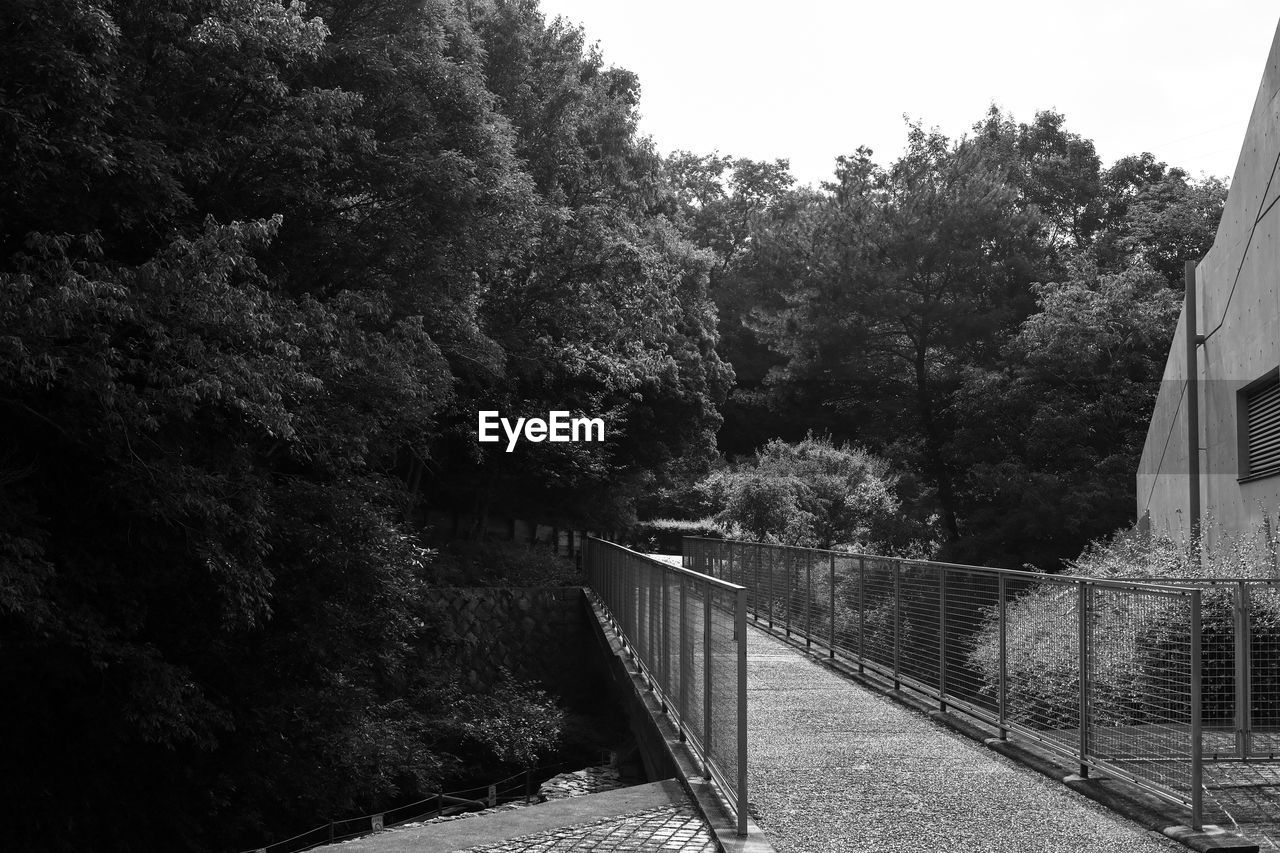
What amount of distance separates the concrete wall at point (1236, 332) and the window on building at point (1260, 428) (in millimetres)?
124

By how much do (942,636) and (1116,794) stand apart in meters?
3.45

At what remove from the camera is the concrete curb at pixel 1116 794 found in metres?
6.43

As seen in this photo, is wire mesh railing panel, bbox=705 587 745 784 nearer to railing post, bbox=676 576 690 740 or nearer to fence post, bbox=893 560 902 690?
railing post, bbox=676 576 690 740

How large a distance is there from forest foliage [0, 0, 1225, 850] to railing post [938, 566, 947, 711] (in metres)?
7.39

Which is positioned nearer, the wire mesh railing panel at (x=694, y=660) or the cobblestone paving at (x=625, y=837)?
the cobblestone paving at (x=625, y=837)

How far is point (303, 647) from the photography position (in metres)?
17.0

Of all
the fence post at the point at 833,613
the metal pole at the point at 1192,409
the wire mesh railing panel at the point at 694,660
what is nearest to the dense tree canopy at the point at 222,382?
the fence post at the point at 833,613

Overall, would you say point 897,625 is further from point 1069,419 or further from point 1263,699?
point 1069,419

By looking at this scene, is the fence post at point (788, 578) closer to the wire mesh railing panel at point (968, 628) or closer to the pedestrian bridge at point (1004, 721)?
the pedestrian bridge at point (1004, 721)

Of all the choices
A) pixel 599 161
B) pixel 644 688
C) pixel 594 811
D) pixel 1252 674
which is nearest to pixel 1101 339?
pixel 599 161

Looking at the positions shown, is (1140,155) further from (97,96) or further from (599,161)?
(97,96)

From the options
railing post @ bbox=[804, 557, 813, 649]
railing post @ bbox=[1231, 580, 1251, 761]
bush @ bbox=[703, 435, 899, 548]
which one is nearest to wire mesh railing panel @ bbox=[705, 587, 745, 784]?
railing post @ bbox=[1231, 580, 1251, 761]

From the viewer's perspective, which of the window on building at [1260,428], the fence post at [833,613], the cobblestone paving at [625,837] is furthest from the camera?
the window on building at [1260,428]

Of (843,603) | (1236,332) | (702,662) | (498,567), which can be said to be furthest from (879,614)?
(498,567)
